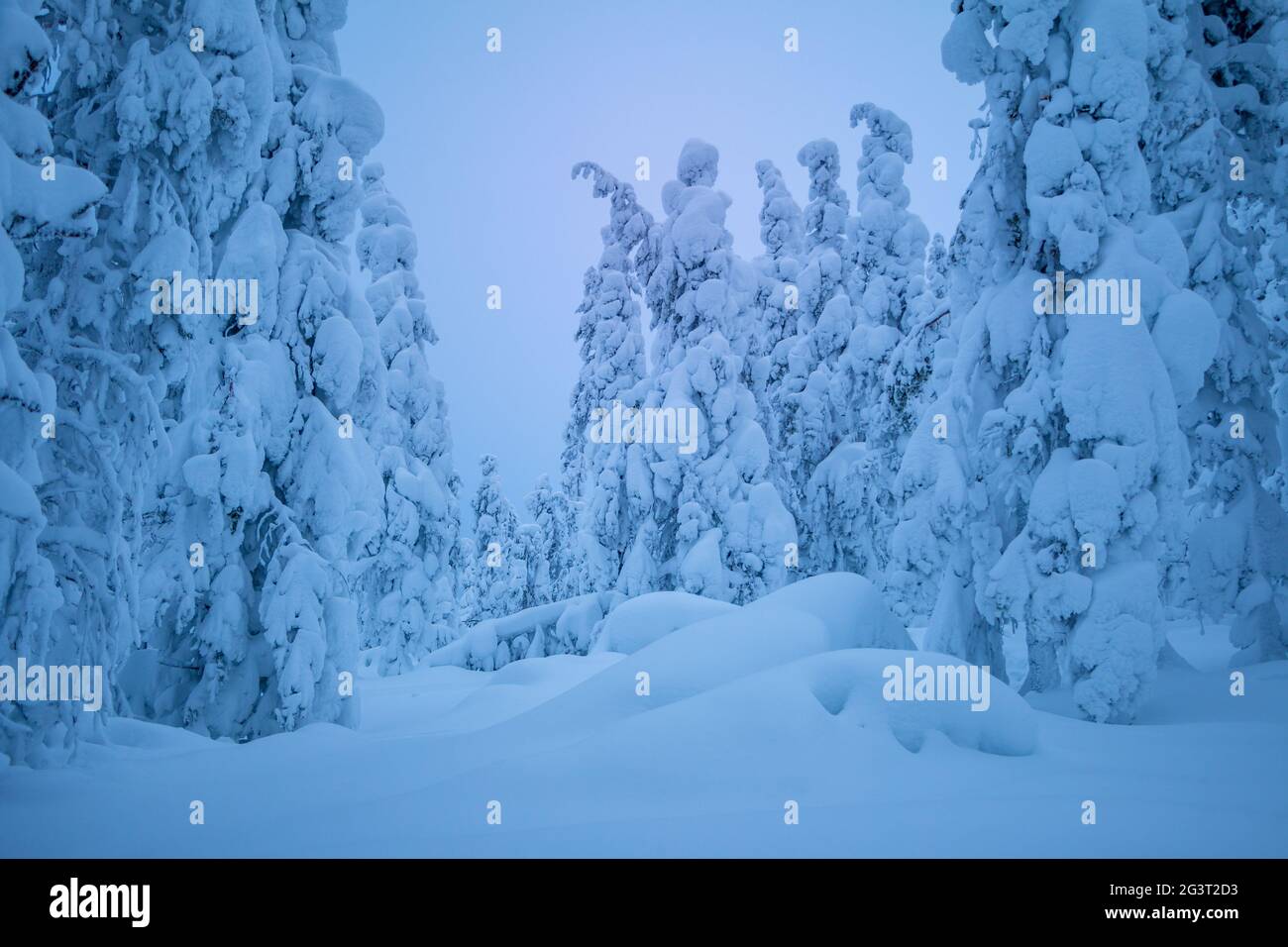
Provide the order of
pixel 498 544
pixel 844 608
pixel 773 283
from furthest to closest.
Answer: pixel 498 544
pixel 773 283
pixel 844 608

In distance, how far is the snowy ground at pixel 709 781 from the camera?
4.84 metres

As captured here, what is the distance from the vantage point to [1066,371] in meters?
9.93

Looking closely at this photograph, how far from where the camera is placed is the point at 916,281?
20906 mm

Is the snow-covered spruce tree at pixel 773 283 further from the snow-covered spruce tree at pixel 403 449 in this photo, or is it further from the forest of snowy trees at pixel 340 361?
the snow-covered spruce tree at pixel 403 449

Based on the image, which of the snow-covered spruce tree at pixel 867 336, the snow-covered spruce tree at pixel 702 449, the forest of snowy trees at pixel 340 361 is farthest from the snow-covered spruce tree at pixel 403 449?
the snow-covered spruce tree at pixel 867 336

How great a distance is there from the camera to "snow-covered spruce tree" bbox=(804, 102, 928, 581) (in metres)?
20.7

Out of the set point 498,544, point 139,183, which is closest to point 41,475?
point 139,183

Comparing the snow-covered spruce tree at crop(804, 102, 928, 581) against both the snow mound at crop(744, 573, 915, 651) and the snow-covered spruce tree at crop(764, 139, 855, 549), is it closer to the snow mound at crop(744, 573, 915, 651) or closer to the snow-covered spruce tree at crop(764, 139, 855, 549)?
the snow-covered spruce tree at crop(764, 139, 855, 549)

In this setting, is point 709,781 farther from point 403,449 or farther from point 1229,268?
Answer: point 403,449

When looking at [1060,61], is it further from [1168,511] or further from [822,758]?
[822,758]

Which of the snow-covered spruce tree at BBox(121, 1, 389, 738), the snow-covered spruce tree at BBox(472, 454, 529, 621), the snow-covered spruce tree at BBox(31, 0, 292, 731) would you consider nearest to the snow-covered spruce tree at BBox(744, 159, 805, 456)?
the snow-covered spruce tree at BBox(121, 1, 389, 738)

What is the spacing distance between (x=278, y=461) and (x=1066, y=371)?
10.1 m
